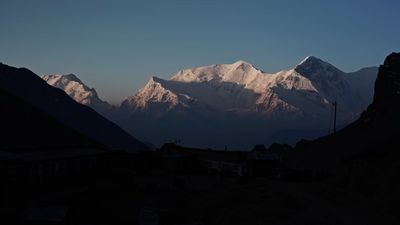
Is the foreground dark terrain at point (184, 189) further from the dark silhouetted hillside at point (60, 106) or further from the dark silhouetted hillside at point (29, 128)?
the dark silhouetted hillside at point (60, 106)

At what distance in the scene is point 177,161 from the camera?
Result: 73.5 metres

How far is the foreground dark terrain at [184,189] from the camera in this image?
128ft

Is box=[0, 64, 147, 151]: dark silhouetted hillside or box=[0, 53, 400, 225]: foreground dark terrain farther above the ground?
box=[0, 64, 147, 151]: dark silhouetted hillside

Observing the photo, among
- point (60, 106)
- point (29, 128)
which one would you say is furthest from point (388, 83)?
point (60, 106)

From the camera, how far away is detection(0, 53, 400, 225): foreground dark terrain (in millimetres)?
38969

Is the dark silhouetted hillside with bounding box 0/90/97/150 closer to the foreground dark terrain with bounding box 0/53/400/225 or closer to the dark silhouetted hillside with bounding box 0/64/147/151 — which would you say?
the dark silhouetted hillside with bounding box 0/64/147/151

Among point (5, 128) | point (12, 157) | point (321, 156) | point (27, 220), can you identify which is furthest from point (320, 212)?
point (5, 128)

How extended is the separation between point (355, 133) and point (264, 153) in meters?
43.2

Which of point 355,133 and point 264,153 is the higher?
point 355,133

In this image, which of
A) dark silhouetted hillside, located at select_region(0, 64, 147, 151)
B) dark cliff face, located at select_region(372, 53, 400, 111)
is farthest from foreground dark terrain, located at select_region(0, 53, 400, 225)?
dark silhouetted hillside, located at select_region(0, 64, 147, 151)

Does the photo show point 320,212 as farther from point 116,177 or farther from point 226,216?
point 116,177

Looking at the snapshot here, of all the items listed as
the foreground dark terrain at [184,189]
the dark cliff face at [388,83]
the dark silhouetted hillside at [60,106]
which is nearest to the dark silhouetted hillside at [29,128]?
the dark silhouetted hillside at [60,106]

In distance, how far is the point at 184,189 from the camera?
55.5 metres

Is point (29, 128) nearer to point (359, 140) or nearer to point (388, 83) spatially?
point (359, 140)
